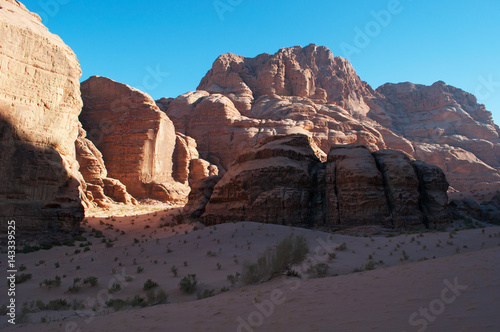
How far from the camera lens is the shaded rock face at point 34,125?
1277 centimetres

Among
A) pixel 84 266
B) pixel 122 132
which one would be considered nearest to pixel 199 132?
pixel 122 132

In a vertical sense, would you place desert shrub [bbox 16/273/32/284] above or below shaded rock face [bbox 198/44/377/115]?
below

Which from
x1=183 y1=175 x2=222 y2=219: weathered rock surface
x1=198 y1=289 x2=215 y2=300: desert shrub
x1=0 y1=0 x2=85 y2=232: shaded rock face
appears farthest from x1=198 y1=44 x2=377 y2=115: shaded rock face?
x1=198 y1=289 x2=215 y2=300: desert shrub

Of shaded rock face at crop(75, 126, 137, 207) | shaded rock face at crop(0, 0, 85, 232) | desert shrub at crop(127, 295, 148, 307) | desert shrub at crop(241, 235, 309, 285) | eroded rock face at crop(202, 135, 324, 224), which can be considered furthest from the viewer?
shaded rock face at crop(75, 126, 137, 207)

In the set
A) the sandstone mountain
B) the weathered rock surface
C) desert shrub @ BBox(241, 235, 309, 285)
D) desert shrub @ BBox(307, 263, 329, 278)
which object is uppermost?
the sandstone mountain

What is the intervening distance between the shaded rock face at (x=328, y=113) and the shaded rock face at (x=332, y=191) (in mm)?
25783

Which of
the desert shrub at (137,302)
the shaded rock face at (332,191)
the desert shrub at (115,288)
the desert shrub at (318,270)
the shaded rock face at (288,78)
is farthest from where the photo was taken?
the shaded rock face at (288,78)

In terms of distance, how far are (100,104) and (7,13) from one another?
20.3 m

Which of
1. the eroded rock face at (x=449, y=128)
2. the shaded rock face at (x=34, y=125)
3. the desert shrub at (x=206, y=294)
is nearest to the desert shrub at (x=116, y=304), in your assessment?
the desert shrub at (x=206, y=294)

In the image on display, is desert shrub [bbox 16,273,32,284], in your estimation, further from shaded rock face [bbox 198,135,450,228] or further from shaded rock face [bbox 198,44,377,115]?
shaded rock face [bbox 198,44,377,115]

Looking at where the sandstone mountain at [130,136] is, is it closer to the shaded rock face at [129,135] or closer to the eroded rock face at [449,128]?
the shaded rock face at [129,135]

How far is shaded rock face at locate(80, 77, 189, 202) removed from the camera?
3173cm

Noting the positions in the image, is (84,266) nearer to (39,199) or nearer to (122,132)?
(39,199)

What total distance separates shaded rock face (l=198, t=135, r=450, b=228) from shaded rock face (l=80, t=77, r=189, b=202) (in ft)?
52.4
